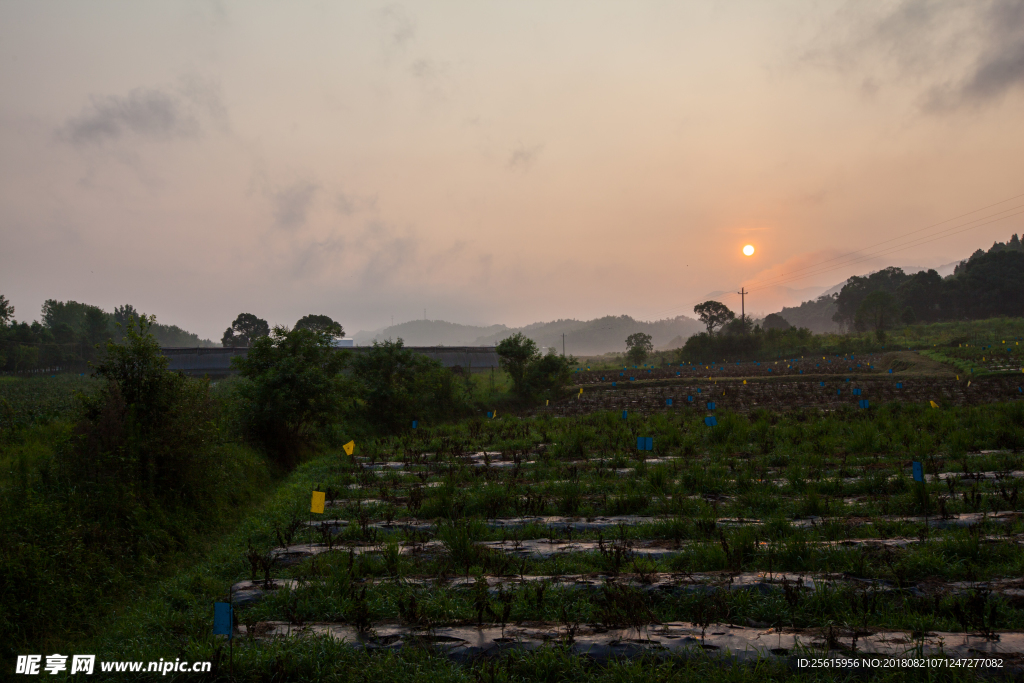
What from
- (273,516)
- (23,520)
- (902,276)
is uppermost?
(902,276)

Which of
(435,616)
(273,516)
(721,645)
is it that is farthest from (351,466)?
(721,645)

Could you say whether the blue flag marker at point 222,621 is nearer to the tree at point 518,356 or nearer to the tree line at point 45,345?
the tree at point 518,356

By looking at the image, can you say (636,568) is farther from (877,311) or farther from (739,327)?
(877,311)

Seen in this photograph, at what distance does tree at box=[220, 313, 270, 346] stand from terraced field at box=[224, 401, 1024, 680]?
234 ft

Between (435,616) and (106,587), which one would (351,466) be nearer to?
(106,587)

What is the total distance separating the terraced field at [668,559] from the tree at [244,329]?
71.4 metres

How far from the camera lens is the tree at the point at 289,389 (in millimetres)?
16188

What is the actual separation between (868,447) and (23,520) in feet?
54.7

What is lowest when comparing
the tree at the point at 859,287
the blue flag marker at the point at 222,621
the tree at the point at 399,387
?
the blue flag marker at the point at 222,621

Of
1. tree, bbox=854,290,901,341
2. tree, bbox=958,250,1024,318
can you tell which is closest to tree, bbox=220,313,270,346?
tree, bbox=854,290,901,341

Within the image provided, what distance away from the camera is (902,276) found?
10188 cm

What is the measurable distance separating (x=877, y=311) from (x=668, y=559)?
87344 mm

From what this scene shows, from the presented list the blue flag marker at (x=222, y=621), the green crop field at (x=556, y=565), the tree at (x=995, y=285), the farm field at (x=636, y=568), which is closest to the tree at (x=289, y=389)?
the green crop field at (x=556, y=565)

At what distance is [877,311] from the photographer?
253 feet
